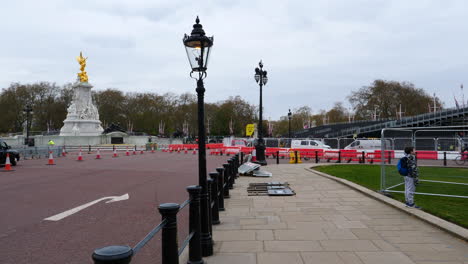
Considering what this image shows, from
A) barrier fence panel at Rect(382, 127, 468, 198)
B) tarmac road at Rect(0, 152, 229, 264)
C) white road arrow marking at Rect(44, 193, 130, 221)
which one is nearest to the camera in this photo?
tarmac road at Rect(0, 152, 229, 264)

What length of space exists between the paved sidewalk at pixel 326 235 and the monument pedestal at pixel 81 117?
51.2m

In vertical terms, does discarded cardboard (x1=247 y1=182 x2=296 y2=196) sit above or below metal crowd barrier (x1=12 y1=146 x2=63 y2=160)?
below

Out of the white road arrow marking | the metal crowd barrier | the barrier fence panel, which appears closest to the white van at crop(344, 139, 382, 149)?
the barrier fence panel

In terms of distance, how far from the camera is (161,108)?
3541 inches

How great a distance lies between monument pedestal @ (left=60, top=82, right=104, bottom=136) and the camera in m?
54.0

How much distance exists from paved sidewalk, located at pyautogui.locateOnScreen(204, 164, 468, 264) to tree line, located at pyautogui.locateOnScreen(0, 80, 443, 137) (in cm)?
7389

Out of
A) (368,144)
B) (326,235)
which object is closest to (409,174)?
(326,235)

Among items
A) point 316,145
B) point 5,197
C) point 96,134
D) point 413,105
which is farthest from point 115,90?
point 5,197

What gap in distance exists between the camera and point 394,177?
11570mm

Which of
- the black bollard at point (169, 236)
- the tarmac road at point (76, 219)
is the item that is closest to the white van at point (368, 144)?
the tarmac road at point (76, 219)

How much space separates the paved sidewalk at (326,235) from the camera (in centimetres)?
479

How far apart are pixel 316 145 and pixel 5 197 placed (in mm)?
23829

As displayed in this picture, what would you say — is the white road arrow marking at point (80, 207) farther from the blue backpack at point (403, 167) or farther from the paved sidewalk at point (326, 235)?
the blue backpack at point (403, 167)

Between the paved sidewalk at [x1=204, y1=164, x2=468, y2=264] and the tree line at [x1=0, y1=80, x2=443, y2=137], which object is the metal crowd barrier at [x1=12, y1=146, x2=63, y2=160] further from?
the tree line at [x1=0, y1=80, x2=443, y2=137]
